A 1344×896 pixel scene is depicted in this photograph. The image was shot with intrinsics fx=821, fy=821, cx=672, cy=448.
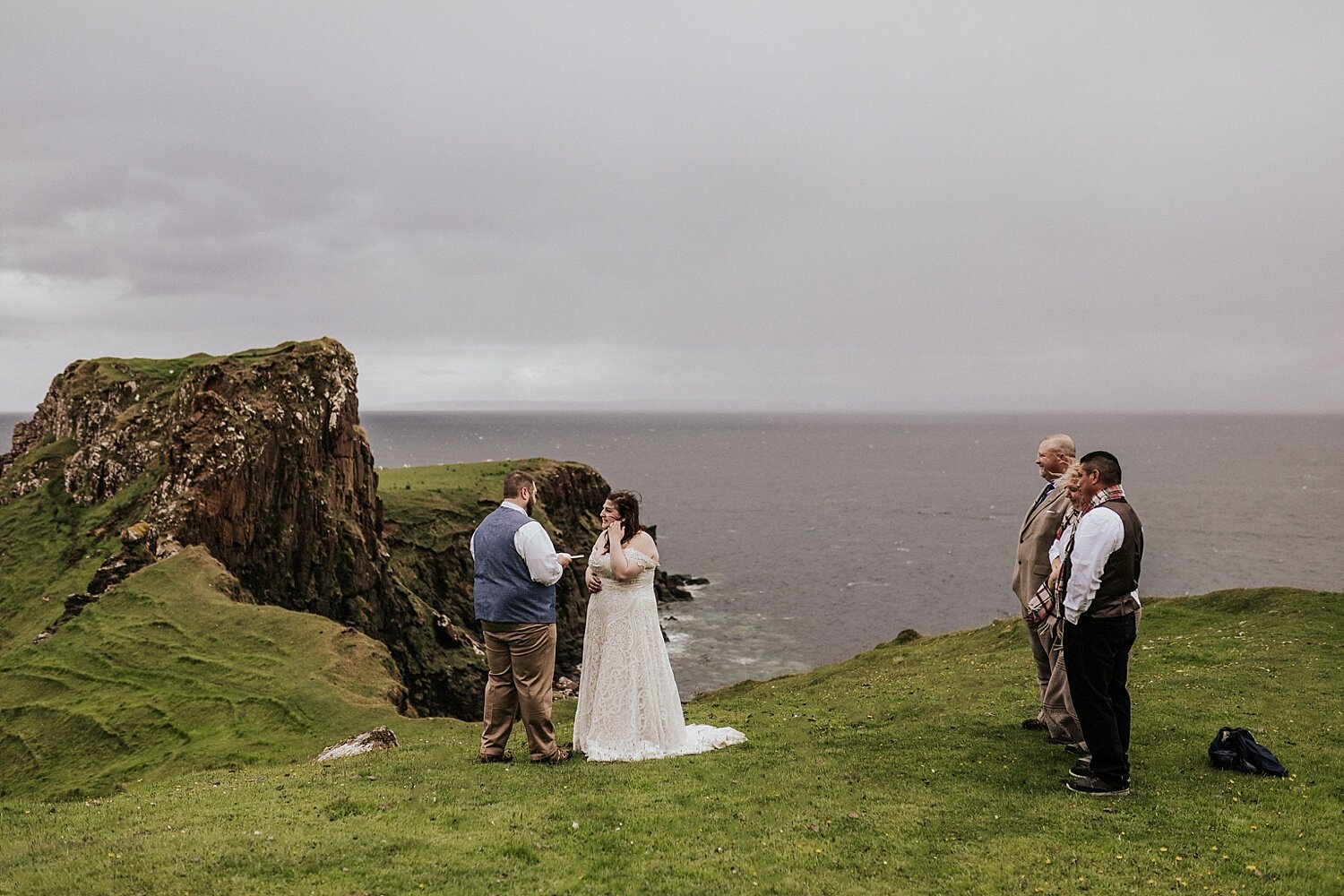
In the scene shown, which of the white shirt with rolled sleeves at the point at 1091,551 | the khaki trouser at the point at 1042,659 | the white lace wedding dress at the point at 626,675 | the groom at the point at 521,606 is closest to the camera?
the white shirt with rolled sleeves at the point at 1091,551

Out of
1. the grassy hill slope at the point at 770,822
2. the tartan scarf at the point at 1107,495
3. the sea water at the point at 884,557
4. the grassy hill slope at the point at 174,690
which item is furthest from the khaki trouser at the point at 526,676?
the sea water at the point at 884,557

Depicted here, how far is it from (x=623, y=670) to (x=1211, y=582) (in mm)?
98216

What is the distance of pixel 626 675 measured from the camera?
14914 mm

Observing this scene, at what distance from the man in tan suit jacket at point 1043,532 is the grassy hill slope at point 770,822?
2.00m

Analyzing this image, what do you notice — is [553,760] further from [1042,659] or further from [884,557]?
[884,557]

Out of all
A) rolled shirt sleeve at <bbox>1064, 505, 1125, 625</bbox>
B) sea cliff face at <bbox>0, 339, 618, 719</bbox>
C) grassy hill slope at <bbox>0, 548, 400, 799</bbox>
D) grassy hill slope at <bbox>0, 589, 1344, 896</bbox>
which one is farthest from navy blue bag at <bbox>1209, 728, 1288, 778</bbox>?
sea cliff face at <bbox>0, 339, 618, 719</bbox>

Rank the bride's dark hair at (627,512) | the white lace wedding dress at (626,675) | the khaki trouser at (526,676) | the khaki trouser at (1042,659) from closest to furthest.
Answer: the bride's dark hair at (627,512), the khaki trouser at (526,676), the white lace wedding dress at (626,675), the khaki trouser at (1042,659)

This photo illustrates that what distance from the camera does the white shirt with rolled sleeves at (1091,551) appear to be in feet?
38.8

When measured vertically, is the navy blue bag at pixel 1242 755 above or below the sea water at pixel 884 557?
above

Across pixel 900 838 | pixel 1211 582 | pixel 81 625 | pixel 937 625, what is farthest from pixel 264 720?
pixel 1211 582

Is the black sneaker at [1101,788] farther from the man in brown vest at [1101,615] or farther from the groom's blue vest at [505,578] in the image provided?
the groom's blue vest at [505,578]

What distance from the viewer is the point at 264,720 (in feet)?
95.1

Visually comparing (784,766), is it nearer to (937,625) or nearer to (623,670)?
(623,670)

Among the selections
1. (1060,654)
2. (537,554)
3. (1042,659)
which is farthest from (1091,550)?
(537,554)
